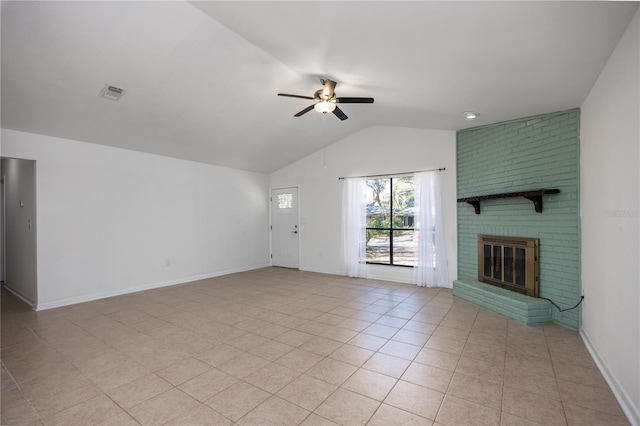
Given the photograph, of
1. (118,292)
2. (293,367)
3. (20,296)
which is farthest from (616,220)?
(20,296)

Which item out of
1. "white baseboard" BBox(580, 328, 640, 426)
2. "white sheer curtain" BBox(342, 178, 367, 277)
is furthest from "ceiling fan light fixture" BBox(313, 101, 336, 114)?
"white baseboard" BBox(580, 328, 640, 426)

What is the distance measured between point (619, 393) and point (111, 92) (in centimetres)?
565

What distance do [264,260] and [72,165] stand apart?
4.51 m

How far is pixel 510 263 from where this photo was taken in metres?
4.21

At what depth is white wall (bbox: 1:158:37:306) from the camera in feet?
14.3

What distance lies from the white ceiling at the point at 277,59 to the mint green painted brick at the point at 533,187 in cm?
29

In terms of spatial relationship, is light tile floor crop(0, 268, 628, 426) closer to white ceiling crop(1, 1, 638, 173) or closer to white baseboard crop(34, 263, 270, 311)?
white baseboard crop(34, 263, 270, 311)

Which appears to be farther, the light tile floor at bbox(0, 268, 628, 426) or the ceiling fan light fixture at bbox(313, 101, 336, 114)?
the ceiling fan light fixture at bbox(313, 101, 336, 114)

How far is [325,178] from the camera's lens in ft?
22.3

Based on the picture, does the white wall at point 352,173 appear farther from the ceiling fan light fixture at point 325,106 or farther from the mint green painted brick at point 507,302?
the ceiling fan light fixture at point 325,106

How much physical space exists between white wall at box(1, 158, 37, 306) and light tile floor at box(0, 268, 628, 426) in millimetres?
549

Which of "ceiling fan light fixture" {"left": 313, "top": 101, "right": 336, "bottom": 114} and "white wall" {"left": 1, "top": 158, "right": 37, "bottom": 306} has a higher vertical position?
"ceiling fan light fixture" {"left": 313, "top": 101, "right": 336, "bottom": 114}

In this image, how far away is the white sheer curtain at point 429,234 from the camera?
5.23 m

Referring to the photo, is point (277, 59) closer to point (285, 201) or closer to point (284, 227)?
point (285, 201)
